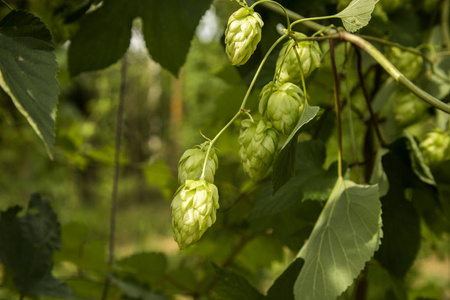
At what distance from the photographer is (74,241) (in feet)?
3.27

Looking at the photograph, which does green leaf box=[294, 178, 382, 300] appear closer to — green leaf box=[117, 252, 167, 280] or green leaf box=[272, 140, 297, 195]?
green leaf box=[272, 140, 297, 195]

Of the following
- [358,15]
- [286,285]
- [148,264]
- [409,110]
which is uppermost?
[358,15]

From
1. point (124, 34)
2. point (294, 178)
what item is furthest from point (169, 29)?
point (294, 178)

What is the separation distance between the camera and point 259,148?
45 cm

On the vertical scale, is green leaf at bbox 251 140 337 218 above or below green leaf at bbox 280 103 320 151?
below

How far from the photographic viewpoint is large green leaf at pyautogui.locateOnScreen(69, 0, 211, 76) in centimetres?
74

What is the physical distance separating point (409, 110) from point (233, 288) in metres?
0.40

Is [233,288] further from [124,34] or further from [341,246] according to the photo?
[124,34]

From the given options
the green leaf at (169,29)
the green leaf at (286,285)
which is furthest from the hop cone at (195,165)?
the green leaf at (169,29)

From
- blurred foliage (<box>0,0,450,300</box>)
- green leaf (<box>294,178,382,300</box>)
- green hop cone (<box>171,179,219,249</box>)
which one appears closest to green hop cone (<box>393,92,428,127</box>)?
blurred foliage (<box>0,0,450,300</box>)

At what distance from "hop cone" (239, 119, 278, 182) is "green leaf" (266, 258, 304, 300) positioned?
0.65 feet

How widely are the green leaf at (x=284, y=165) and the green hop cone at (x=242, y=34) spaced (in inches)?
4.1

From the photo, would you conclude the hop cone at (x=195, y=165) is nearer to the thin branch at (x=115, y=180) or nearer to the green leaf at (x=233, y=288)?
the green leaf at (x=233, y=288)

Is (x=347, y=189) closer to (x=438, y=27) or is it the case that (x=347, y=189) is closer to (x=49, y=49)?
(x=49, y=49)
